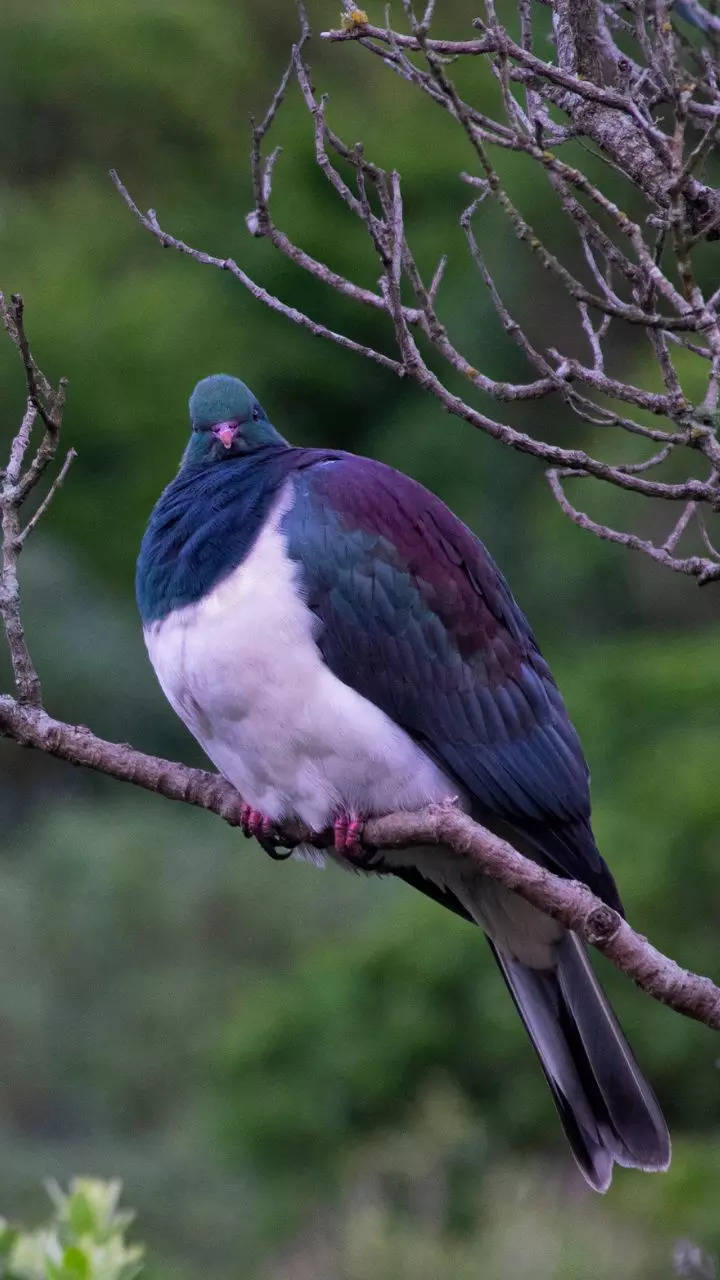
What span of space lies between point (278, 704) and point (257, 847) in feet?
20.9

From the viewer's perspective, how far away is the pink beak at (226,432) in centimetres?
329

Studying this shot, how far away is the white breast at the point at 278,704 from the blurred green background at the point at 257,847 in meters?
2.40

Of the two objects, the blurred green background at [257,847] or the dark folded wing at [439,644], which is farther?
the blurred green background at [257,847]

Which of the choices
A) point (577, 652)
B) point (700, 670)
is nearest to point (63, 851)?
point (577, 652)

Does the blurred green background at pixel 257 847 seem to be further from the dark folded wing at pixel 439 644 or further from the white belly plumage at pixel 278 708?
the white belly plumage at pixel 278 708

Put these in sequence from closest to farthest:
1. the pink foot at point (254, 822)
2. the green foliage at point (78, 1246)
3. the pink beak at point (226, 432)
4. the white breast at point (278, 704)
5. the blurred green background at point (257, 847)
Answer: the green foliage at point (78, 1246) < the white breast at point (278, 704) < the pink foot at point (254, 822) < the pink beak at point (226, 432) < the blurred green background at point (257, 847)

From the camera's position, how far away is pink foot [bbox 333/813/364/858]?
117 inches

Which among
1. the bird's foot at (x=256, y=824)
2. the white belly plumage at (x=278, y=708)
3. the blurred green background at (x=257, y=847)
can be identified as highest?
the white belly plumage at (x=278, y=708)

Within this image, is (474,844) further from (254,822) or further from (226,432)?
(226,432)

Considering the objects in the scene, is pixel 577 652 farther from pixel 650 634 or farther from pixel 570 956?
pixel 570 956

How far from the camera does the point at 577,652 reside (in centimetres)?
908

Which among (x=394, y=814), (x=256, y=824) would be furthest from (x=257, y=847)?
(x=394, y=814)

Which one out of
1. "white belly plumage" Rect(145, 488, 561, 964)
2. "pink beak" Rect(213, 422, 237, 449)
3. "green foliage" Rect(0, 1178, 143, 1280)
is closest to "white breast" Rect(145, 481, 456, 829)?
"white belly plumage" Rect(145, 488, 561, 964)

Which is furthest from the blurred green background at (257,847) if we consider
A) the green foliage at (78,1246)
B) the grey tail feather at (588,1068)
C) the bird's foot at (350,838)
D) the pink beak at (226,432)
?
the pink beak at (226,432)
